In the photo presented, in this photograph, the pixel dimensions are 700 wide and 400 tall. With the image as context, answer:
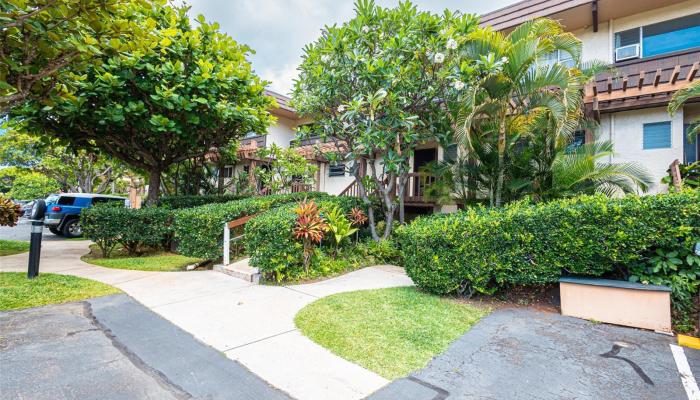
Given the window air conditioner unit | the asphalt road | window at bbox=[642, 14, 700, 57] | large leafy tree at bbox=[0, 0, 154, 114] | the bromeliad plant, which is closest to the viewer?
large leafy tree at bbox=[0, 0, 154, 114]

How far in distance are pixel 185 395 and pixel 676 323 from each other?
18.1 ft

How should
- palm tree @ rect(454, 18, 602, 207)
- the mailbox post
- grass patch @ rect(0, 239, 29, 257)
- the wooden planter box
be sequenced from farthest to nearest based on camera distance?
grass patch @ rect(0, 239, 29, 257) → palm tree @ rect(454, 18, 602, 207) → the mailbox post → the wooden planter box

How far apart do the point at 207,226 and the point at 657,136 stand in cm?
1104

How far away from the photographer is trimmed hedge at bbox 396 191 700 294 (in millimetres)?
4074

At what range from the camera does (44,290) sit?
5277 mm

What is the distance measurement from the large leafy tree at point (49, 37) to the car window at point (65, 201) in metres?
9.40

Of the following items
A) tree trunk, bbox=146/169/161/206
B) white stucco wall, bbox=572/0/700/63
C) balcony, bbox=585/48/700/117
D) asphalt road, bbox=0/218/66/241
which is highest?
white stucco wall, bbox=572/0/700/63

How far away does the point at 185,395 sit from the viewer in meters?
2.59

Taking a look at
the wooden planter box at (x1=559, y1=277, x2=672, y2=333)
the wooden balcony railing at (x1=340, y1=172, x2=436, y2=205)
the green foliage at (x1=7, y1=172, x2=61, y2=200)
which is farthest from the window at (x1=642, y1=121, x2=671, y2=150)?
the green foliage at (x1=7, y1=172, x2=61, y2=200)

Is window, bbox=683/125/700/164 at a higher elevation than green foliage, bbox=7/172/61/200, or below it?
higher

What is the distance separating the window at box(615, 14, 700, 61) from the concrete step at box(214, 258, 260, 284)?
36.9 feet

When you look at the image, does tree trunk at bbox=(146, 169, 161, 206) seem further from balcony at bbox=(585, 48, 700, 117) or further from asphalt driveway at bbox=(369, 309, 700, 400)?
balcony at bbox=(585, 48, 700, 117)

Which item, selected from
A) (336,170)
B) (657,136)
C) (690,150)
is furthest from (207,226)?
(690,150)

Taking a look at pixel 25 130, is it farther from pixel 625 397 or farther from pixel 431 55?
pixel 625 397
